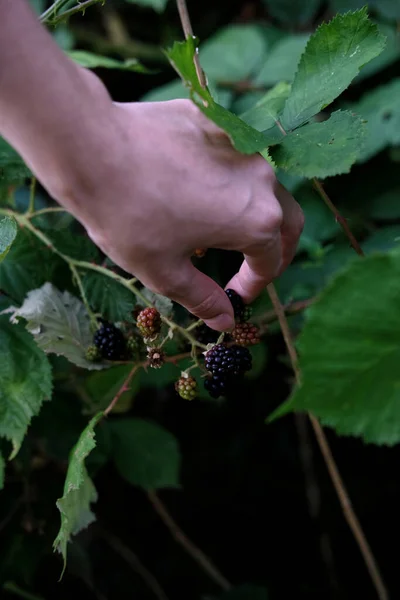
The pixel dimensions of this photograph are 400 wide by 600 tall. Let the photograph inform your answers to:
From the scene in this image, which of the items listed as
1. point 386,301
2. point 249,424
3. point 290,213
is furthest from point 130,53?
point 386,301

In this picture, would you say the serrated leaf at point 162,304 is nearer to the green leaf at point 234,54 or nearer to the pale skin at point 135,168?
the pale skin at point 135,168

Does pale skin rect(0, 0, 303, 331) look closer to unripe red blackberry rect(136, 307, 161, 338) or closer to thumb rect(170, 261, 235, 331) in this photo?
thumb rect(170, 261, 235, 331)

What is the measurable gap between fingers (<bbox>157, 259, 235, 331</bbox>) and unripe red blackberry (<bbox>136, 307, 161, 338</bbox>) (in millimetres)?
104

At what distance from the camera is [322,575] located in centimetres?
138

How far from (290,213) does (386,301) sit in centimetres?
19

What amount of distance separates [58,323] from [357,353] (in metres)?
0.47

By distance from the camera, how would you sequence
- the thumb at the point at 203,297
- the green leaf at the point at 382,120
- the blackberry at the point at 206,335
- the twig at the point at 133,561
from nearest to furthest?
1. the thumb at the point at 203,297
2. the blackberry at the point at 206,335
3. the green leaf at the point at 382,120
4. the twig at the point at 133,561

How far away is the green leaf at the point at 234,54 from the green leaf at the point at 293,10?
0.11m

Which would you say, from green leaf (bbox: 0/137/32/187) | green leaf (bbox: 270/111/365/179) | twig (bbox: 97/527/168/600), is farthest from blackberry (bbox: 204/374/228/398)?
twig (bbox: 97/527/168/600)

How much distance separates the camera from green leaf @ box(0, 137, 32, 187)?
0.87 m

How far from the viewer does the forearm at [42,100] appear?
408 millimetres

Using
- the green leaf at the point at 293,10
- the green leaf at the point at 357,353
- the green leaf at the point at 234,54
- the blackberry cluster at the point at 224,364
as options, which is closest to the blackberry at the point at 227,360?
the blackberry cluster at the point at 224,364

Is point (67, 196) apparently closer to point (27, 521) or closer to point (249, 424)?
point (27, 521)

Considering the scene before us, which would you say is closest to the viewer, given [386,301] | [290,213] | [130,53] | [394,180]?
[386,301]
